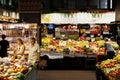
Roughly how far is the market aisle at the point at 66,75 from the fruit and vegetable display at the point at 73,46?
1113 millimetres

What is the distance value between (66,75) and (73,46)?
3.11 m

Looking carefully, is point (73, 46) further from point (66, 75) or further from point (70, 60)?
point (66, 75)

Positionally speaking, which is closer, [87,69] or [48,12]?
[87,69]

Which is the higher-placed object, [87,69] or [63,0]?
[63,0]

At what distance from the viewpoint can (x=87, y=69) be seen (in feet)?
61.5

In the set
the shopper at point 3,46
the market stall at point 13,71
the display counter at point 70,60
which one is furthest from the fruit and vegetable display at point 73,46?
the market stall at point 13,71

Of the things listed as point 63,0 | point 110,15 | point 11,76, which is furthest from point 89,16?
point 11,76

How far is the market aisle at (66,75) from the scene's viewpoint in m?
15.7

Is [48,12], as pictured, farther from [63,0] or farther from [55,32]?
[63,0]

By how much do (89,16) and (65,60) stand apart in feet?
10.9

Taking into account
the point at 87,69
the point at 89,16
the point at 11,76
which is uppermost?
the point at 89,16

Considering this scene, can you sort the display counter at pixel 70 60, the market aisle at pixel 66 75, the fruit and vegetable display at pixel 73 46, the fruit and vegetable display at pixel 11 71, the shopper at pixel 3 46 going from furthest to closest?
the fruit and vegetable display at pixel 73 46, the display counter at pixel 70 60, the shopper at pixel 3 46, the market aisle at pixel 66 75, the fruit and vegetable display at pixel 11 71

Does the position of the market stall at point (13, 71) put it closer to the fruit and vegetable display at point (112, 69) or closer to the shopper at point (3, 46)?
the fruit and vegetable display at point (112, 69)

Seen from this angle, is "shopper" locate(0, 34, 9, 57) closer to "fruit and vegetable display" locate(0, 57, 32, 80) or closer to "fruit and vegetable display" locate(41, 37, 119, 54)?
Result: "fruit and vegetable display" locate(41, 37, 119, 54)
